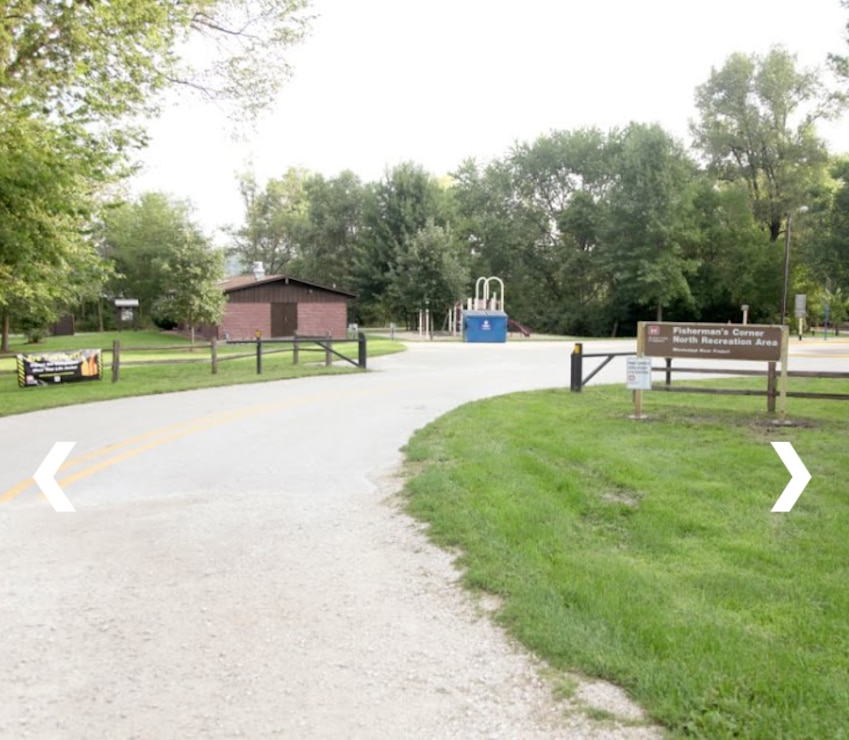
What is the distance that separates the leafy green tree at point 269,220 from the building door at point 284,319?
3678 cm

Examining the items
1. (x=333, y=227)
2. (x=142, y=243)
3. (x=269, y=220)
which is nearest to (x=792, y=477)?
(x=333, y=227)

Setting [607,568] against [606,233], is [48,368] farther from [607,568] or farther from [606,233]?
[606,233]

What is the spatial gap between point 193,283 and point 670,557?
39.9 m

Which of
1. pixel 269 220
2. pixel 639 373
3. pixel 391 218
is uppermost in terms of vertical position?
pixel 269 220

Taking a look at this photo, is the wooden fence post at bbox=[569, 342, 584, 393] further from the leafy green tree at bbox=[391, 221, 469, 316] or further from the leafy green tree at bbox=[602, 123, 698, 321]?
the leafy green tree at bbox=[602, 123, 698, 321]

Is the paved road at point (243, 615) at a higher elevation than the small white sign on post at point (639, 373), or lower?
lower

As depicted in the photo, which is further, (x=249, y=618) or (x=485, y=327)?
(x=485, y=327)

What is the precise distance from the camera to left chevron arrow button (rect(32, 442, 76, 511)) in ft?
23.3

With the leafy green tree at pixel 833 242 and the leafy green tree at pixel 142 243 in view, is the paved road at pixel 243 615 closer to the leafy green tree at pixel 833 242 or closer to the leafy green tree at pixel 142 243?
the leafy green tree at pixel 833 242

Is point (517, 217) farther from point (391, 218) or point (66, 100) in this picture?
point (66, 100)

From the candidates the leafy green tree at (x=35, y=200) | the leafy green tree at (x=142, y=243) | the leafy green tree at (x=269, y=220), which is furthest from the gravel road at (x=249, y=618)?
the leafy green tree at (x=269, y=220)

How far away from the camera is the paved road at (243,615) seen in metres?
3.24

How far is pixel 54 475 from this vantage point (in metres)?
8.30

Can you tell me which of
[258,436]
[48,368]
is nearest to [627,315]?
[48,368]
